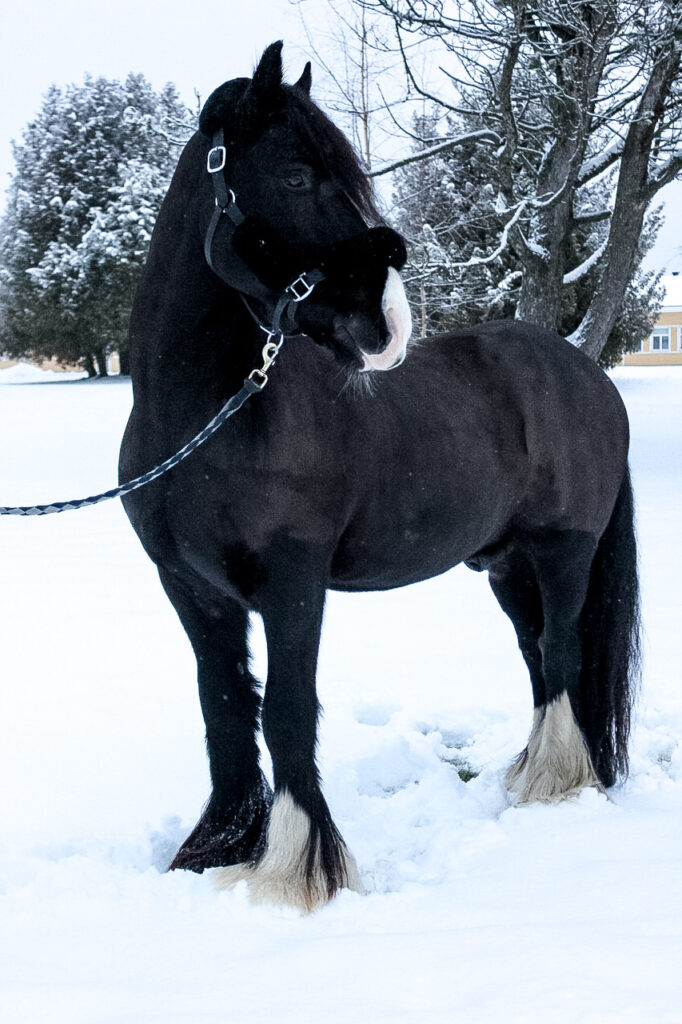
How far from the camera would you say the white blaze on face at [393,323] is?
6.78 ft

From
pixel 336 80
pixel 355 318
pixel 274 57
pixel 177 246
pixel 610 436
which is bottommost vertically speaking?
pixel 610 436

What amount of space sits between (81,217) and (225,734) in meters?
31.4

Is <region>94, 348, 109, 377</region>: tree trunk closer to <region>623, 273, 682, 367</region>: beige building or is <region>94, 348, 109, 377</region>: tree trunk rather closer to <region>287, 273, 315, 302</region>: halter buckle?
<region>623, 273, 682, 367</region>: beige building

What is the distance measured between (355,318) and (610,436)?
1583 mm

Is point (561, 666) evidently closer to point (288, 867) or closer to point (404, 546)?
point (404, 546)

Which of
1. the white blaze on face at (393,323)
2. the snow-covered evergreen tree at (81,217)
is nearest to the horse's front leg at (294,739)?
the white blaze on face at (393,323)

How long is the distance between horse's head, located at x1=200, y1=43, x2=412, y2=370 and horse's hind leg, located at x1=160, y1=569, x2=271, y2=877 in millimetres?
884

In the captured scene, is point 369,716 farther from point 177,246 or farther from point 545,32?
point 545,32

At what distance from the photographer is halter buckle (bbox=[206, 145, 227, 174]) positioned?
7.29 ft

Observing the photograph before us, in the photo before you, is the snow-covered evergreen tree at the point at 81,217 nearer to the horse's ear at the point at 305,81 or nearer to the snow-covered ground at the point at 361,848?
the snow-covered ground at the point at 361,848

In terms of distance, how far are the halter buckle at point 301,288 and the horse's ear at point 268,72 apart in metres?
0.42

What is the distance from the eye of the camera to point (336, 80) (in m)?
12.3

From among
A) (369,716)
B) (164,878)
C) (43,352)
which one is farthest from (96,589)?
(43,352)

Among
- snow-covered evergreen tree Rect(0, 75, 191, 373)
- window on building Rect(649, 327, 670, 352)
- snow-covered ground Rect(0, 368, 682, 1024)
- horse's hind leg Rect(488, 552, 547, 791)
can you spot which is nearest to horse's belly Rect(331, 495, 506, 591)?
horse's hind leg Rect(488, 552, 547, 791)
